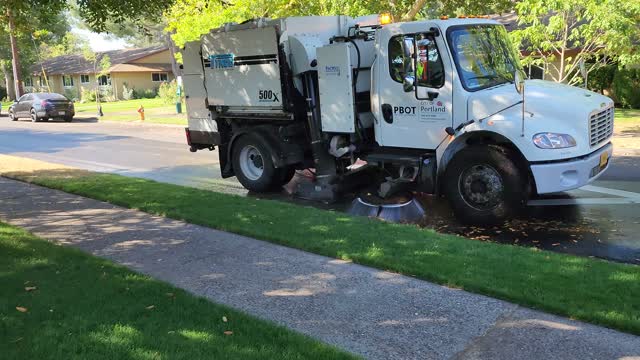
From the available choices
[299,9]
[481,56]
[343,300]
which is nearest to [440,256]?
[343,300]

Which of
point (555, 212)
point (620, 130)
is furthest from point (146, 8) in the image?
point (620, 130)

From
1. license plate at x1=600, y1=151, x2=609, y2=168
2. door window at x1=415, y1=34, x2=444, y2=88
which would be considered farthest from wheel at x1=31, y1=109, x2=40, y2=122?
license plate at x1=600, y1=151, x2=609, y2=168

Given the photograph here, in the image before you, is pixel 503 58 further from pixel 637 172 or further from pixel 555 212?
pixel 637 172

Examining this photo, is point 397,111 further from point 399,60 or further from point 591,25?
point 591,25

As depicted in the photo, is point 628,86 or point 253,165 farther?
point 628,86

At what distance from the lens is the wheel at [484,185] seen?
6.87 meters

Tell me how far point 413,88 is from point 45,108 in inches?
1043

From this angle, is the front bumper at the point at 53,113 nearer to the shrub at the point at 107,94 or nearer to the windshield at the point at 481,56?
the shrub at the point at 107,94

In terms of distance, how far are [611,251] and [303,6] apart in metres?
14.0

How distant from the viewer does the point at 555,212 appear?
7.62 metres

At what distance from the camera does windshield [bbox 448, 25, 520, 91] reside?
23.9 ft

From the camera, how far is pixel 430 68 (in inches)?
292

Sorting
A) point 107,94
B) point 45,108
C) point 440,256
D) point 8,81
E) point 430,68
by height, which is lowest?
point 440,256

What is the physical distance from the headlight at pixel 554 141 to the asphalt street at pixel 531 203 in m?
1.04
